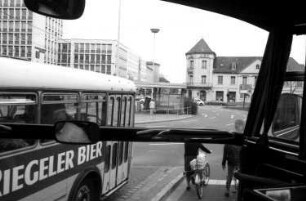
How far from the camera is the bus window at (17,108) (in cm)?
474

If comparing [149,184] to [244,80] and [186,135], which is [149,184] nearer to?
[244,80]

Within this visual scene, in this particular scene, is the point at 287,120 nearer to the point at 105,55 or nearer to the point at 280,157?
the point at 280,157

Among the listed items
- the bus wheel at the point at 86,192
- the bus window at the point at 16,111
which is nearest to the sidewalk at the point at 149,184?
the bus wheel at the point at 86,192

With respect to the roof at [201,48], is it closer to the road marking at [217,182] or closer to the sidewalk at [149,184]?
the sidewalk at [149,184]

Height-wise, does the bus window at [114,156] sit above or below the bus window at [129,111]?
below

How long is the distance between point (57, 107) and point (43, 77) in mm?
419

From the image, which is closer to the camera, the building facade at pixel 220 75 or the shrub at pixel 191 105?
the building facade at pixel 220 75

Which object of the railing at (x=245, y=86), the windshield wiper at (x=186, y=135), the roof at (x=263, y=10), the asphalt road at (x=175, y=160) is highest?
the roof at (x=263, y=10)

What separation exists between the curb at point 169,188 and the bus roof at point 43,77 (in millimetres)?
2434

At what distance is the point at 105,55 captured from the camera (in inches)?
118

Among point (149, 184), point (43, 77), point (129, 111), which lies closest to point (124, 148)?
point (129, 111)

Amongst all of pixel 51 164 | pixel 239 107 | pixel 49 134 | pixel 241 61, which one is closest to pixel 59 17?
pixel 49 134

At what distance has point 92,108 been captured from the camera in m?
6.69

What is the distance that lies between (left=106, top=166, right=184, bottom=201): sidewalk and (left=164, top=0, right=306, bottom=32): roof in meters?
6.01
